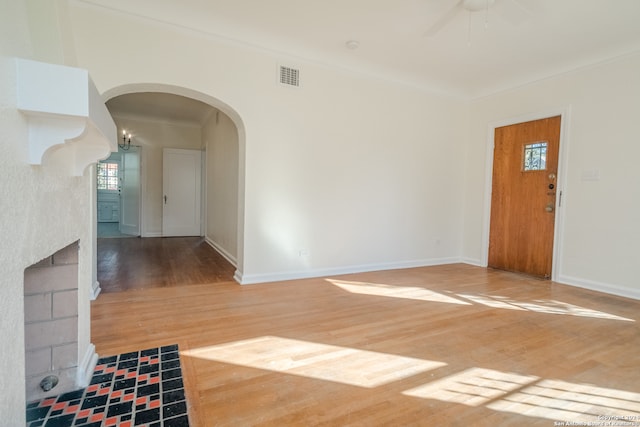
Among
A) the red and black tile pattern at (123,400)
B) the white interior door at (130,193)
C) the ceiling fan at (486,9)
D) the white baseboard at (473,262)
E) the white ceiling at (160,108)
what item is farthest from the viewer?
the white interior door at (130,193)

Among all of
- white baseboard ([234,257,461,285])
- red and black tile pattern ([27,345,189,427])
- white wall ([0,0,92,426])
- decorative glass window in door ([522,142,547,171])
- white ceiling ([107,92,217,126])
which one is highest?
white ceiling ([107,92,217,126])

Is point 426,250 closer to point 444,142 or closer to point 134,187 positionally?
point 444,142

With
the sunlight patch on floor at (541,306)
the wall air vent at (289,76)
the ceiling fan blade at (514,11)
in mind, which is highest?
the ceiling fan blade at (514,11)

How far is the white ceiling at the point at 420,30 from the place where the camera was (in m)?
2.87

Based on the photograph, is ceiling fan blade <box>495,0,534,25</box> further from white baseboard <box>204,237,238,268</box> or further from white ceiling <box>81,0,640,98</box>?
white baseboard <box>204,237,238,268</box>

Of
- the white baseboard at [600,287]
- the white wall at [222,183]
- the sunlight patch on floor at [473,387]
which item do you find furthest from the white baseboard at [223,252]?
the white baseboard at [600,287]

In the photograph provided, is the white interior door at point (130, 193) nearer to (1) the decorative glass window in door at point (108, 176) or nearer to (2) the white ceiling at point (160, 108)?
(2) the white ceiling at point (160, 108)

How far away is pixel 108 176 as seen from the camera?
9.73 metres

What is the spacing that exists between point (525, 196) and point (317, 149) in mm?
3012

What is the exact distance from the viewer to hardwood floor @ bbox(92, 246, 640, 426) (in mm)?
1525

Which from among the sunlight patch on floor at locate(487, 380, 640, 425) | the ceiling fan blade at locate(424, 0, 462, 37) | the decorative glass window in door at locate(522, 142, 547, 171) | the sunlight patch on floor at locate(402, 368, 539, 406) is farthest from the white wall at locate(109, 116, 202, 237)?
the sunlight patch on floor at locate(487, 380, 640, 425)

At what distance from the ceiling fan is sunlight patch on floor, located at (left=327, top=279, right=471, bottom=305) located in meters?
2.74

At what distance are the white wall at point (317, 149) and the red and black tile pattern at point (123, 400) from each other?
184cm

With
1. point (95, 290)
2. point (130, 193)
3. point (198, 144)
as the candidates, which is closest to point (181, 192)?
point (198, 144)
